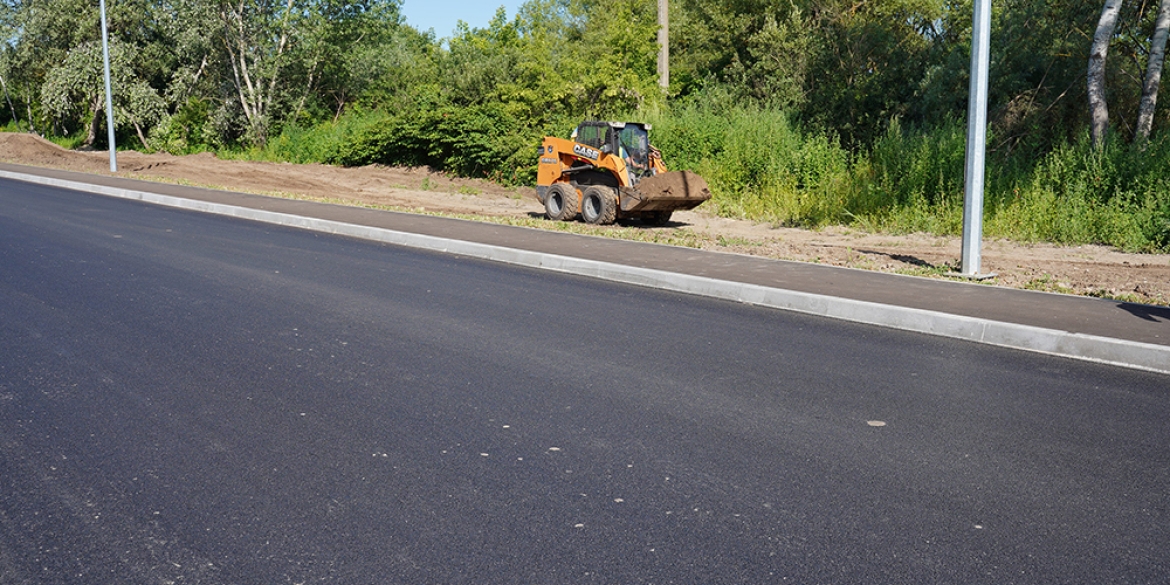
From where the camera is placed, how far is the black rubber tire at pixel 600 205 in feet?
61.3

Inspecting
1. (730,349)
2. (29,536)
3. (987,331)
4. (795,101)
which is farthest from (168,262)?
(795,101)

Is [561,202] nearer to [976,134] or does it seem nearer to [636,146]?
[636,146]

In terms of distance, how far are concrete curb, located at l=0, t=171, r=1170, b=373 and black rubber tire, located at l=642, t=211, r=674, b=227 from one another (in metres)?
6.03

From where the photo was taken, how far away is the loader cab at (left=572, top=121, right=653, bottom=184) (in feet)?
62.3

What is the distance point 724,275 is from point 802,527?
7333mm

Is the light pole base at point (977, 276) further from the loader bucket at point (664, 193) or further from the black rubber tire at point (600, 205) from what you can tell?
the black rubber tire at point (600, 205)

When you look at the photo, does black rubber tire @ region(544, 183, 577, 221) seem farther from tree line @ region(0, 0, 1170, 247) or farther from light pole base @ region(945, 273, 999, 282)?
light pole base @ region(945, 273, 999, 282)

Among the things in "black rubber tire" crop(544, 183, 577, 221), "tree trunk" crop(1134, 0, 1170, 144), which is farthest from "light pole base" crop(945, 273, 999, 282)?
"black rubber tire" crop(544, 183, 577, 221)

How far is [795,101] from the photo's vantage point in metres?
28.5

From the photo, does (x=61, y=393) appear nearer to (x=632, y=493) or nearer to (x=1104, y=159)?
(x=632, y=493)

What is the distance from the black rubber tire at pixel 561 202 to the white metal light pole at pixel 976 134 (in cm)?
940

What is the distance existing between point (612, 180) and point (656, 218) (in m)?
1.36

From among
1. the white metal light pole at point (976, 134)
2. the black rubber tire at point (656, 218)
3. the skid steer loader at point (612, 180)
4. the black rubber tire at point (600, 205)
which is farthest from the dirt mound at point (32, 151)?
the white metal light pole at point (976, 134)

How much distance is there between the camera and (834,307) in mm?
9367
